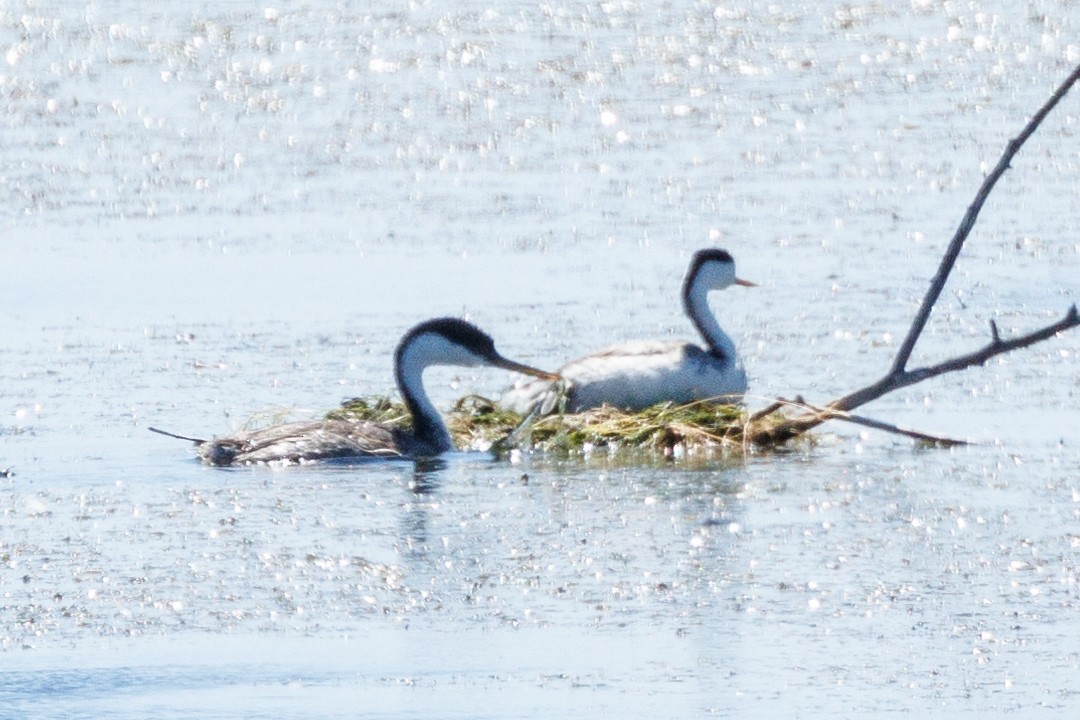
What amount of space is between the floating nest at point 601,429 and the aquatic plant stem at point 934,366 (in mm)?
86

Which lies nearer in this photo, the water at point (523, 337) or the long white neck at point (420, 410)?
the water at point (523, 337)

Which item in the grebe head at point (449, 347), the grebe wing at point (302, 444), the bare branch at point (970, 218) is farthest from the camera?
the grebe head at point (449, 347)

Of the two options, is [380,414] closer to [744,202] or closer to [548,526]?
[548,526]

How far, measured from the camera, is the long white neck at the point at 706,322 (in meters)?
12.1

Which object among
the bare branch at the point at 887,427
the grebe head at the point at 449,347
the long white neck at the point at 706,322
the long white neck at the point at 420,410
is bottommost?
the bare branch at the point at 887,427

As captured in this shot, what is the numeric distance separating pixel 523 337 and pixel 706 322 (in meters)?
1.10

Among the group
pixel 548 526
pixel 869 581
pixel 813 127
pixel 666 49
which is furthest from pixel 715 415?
pixel 666 49

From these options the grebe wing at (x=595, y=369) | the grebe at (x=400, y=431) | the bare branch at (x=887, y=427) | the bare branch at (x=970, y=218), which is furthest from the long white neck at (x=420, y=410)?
the bare branch at (x=970, y=218)

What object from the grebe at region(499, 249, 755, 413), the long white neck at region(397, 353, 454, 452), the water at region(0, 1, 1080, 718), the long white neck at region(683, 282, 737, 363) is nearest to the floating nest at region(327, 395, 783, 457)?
the grebe at region(499, 249, 755, 413)

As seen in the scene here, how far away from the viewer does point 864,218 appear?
15727 millimetres

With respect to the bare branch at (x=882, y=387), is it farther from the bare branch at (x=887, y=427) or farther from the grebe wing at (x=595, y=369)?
the grebe wing at (x=595, y=369)

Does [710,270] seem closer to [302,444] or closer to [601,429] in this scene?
[601,429]

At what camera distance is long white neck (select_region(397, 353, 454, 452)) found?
37.1ft

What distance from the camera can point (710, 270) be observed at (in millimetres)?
12594
